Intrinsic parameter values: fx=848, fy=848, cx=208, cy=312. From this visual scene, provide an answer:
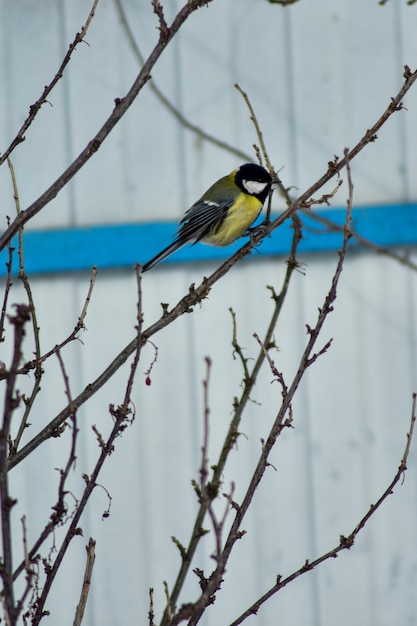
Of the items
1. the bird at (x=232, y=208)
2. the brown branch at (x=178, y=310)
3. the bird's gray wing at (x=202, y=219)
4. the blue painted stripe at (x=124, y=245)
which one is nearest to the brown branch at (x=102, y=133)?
the brown branch at (x=178, y=310)

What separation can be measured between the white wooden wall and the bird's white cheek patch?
517 mm

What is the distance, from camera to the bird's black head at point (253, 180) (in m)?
2.52

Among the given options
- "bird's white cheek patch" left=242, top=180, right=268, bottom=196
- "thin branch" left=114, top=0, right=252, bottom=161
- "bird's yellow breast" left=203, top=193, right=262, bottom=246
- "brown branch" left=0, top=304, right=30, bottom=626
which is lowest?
"brown branch" left=0, top=304, right=30, bottom=626

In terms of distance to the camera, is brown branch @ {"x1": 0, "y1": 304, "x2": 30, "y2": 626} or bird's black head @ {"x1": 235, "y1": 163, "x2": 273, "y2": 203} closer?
brown branch @ {"x1": 0, "y1": 304, "x2": 30, "y2": 626}

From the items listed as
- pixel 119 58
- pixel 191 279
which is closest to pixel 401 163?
pixel 191 279

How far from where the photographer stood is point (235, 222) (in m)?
2.53

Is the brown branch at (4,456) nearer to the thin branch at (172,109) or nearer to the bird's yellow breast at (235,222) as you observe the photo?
the bird's yellow breast at (235,222)

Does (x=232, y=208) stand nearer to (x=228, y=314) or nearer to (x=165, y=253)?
(x=165, y=253)

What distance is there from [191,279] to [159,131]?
0.55 m

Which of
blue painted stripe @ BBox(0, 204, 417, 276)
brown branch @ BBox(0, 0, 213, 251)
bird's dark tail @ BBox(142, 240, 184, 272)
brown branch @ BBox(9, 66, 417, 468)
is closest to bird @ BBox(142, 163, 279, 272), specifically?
bird's dark tail @ BBox(142, 240, 184, 272)

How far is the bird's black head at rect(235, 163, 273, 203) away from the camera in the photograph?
2.52 metres

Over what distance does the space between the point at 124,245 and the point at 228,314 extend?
468 mm

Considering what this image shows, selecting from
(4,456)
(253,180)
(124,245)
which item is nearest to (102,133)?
(4,456)

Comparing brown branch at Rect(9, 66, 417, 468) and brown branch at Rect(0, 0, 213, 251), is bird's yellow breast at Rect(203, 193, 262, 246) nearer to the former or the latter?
brown branch at Rect(9, 66, 417, 468)
